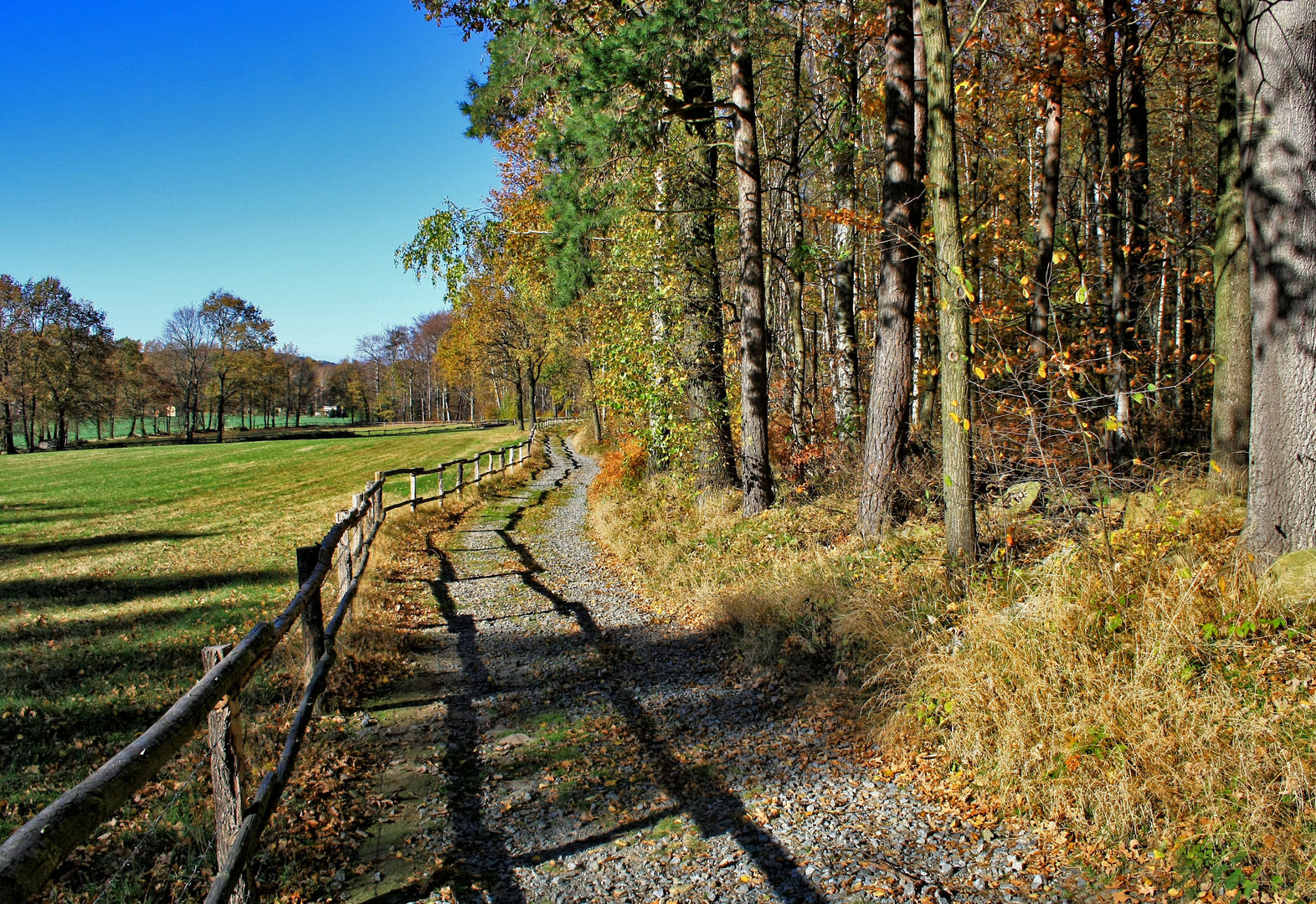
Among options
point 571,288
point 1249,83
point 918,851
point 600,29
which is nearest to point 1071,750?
point 918,851

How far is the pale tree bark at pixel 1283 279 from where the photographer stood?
5.11 meters

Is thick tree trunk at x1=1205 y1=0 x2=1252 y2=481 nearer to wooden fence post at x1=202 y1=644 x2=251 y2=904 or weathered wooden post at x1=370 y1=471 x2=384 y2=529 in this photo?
wooden fence post at x1=202 y1=644 x2=251 y2=904

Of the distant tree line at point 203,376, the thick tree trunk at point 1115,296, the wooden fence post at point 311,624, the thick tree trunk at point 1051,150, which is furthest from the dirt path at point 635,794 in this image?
the distant tree line at point 203,376

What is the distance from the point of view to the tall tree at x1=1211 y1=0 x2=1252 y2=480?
8.05m

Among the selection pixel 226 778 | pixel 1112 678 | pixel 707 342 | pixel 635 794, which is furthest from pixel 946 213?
pixel 707 342

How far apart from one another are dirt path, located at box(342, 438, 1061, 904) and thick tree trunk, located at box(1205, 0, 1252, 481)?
570 centimetres

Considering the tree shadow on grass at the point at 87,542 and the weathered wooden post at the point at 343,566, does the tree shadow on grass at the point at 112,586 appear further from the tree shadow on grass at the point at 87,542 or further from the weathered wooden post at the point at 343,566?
the weathered wooden post at the point at 343,566

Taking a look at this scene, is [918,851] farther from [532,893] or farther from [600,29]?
[600,29]

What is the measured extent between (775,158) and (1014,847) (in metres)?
10.6

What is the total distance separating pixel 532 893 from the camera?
3.88 m

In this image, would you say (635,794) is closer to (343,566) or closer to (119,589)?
(343,566)

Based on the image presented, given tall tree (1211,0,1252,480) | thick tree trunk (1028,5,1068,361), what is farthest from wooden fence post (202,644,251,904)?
thick tree trunk (1028,5,1068,361)

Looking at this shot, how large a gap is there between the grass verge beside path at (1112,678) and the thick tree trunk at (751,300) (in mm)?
3967

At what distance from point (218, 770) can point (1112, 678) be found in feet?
15.3
